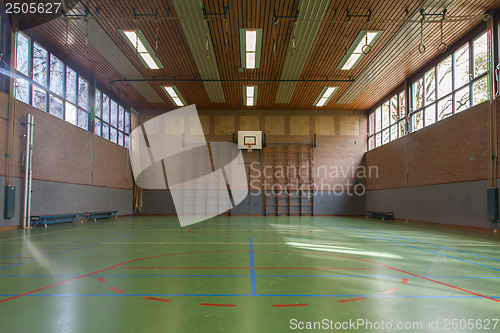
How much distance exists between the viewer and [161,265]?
17.8 feet

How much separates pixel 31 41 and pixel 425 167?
17189 millimetres

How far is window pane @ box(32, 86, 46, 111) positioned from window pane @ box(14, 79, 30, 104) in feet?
1.15

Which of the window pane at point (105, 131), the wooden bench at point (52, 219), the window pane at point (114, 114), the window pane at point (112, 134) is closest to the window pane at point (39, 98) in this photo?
the wooden bench at point (52, 219)

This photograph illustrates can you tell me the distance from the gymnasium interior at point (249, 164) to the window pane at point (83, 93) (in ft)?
0.38

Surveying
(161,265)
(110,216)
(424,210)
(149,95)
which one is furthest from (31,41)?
(424,210)

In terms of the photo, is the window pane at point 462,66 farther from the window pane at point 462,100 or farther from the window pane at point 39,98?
the window pane at point 39,98

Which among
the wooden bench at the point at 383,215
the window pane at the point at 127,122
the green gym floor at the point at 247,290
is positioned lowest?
the wooden bench at the point at 383,215

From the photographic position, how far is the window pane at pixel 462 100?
495 inches

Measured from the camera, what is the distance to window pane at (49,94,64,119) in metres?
13.4

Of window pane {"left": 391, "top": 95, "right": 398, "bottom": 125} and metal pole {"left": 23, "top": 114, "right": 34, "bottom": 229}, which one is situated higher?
window pane {"left": 391, "top": 95, "right": 398, "bottom": 125}

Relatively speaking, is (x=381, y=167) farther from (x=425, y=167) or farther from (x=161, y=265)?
(x=161, y=265)

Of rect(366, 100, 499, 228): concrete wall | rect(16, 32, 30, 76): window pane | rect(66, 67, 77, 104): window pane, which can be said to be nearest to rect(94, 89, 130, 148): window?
rect(66, 67, 77, 104): window pane

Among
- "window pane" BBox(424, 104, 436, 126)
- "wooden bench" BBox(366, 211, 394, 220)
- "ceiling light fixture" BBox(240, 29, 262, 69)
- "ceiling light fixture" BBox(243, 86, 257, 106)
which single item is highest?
"ceiling light fixture" BBox(240, 29, 262, 69)

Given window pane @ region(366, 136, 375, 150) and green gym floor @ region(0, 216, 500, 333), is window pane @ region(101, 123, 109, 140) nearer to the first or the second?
green gym floor @ region(0, 216, 500, 333)
